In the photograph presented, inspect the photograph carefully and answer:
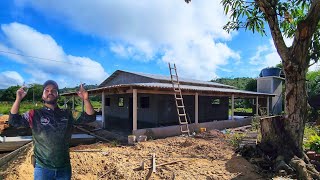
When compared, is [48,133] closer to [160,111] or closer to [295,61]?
[295,61]

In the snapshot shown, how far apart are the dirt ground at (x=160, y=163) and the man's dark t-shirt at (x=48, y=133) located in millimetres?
3817

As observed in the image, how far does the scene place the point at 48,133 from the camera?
2.77 meters

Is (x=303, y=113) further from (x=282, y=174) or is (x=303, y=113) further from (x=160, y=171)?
(x=160, y=171)

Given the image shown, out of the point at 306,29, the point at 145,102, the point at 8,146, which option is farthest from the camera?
the point at 145,102

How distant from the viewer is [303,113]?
6949 mm

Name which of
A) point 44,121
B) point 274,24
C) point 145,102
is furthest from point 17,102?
point 145,102

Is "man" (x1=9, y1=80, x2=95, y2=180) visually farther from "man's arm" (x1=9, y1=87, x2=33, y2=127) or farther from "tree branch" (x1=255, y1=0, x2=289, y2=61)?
"tree branch" (x1=255, y1=0, x2=289, y2=61)

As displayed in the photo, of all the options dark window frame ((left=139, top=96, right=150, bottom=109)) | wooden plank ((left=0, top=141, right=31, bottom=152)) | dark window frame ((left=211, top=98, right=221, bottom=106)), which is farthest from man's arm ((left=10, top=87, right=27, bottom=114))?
dark window frame ((left=211, top=98, right=221, bottom=106))

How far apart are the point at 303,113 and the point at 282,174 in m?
1.93

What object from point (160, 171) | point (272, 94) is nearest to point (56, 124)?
point (160, 171)

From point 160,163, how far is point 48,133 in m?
4.90

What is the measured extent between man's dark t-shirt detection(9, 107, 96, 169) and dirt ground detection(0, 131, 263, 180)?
3817 millimetres

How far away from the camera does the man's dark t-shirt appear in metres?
2.76

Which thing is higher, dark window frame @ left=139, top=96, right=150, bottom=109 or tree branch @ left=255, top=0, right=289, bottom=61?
tree branch @ left=255, top=0, right=289, bottom=61
